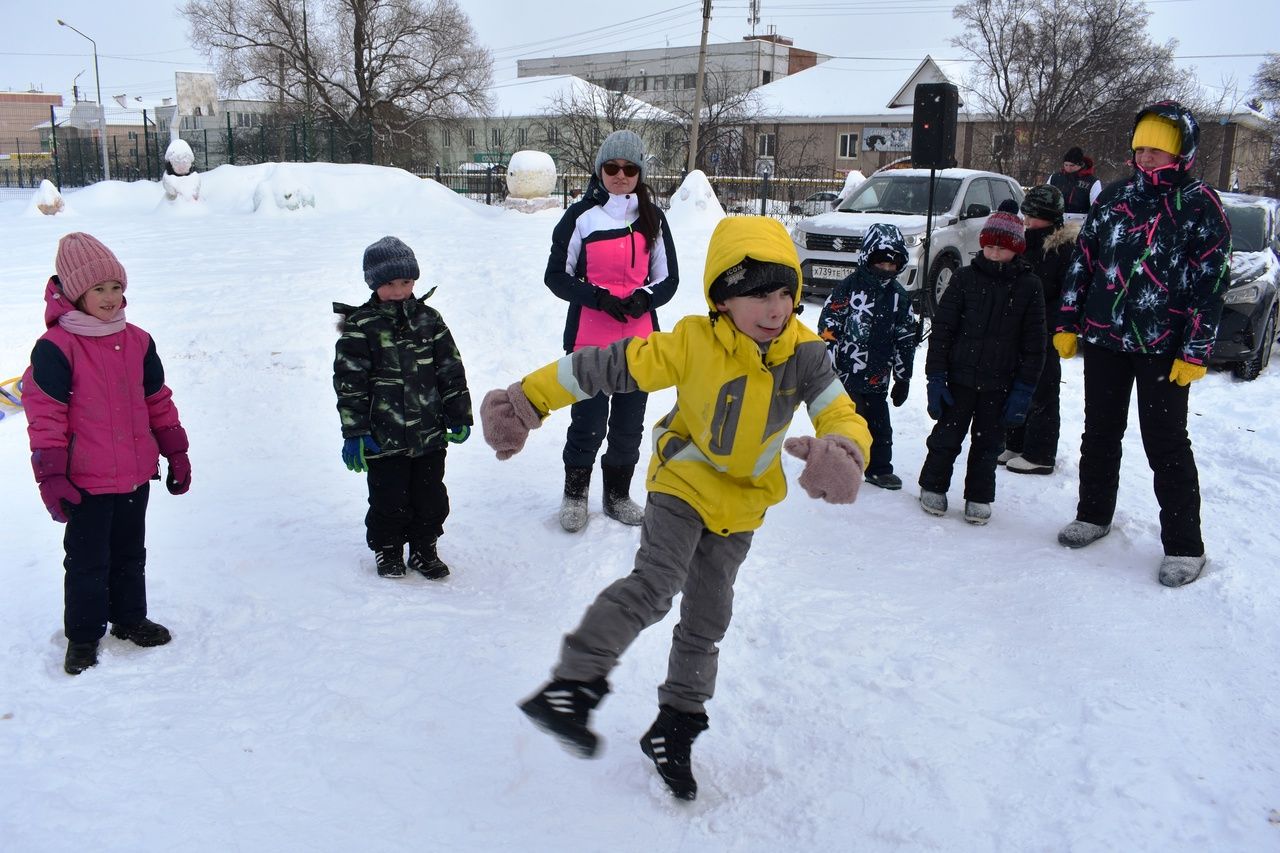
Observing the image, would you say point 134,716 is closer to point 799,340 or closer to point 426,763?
point 426,763

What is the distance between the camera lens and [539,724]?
2.40 metres

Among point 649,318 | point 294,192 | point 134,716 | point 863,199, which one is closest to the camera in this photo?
point 134,716

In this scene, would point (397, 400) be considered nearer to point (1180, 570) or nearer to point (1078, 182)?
point (1180, 570)

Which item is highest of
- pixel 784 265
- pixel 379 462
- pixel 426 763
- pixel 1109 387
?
pixel 784 265

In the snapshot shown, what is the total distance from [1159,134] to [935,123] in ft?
18.3

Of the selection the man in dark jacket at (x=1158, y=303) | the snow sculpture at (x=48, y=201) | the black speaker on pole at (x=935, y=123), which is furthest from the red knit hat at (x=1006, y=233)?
the snow sculpture at (x=48, y=201)

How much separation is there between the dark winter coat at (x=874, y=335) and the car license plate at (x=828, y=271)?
629 centimetres

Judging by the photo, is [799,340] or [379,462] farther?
[379,462]

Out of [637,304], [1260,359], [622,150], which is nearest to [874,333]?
[637,304]

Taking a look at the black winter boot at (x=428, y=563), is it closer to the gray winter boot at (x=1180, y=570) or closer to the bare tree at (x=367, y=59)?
the gray winter boot at (x=1180, y=570)

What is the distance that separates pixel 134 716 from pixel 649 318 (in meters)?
2.98

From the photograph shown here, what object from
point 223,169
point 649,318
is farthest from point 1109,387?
point 223,169

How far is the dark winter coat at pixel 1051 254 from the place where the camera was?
18.9 feet

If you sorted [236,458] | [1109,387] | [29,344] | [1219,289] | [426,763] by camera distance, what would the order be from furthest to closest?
[29,344], [236,458], [1109,387], [1219,289], [426,763]
